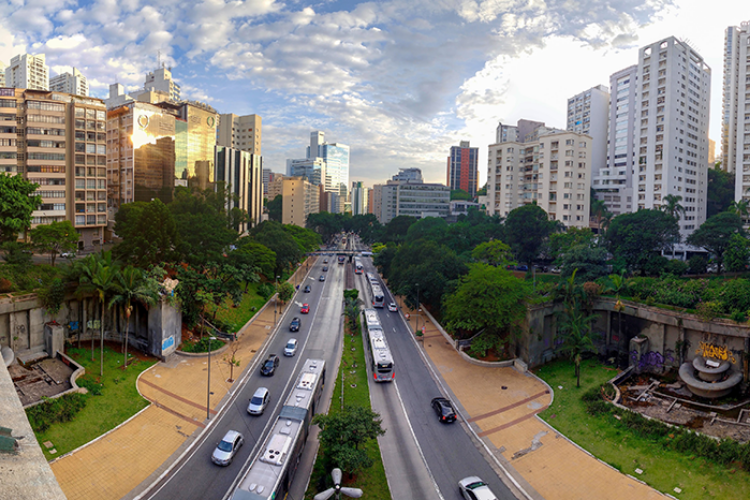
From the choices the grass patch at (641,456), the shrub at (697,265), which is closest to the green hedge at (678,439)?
the grass patch at (641,456)

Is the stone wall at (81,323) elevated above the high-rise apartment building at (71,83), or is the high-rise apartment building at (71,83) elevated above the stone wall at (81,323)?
the high-rise apartment building at (71,83)

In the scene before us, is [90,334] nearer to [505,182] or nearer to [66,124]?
[66,124]

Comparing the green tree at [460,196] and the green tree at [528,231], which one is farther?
the green tree at [460,196]

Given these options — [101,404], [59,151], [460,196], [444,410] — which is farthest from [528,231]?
[460,196]

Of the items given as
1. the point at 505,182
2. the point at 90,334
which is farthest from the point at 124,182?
the point at 505,182

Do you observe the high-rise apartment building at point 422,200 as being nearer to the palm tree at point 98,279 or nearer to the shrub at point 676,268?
the shrub at point 676,268

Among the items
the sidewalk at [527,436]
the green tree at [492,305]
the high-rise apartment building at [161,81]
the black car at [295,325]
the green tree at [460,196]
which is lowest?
the sidewalk at [527,436]

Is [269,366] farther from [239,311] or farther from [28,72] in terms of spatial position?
[28,72]

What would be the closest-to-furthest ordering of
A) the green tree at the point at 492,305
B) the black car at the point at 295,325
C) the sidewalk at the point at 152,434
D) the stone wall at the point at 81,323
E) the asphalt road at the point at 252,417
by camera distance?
the sidewalk at the point at 152,434 < the asphalt road at the point at 252,417 < the stone wall at the point at 81,323 < the green tree at the point at 492,305 < the black car at the point at 295,325
